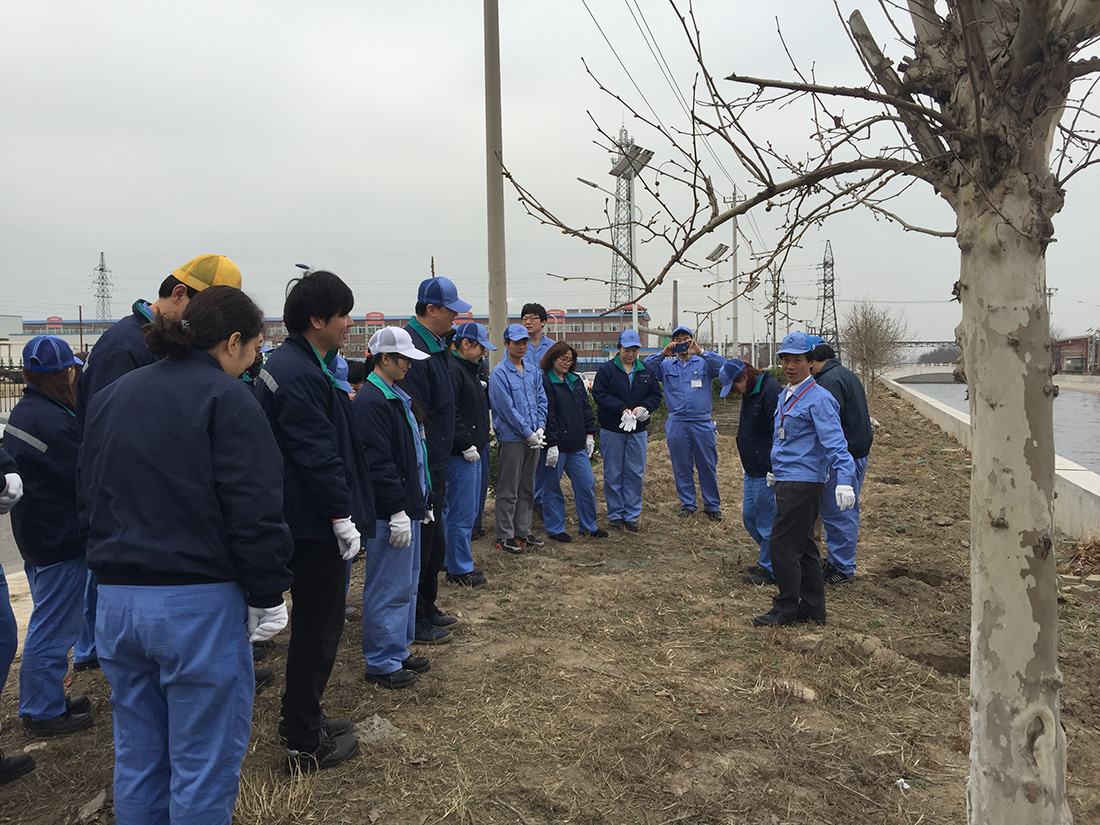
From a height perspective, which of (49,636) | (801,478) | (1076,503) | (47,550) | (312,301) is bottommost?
(1076,503)

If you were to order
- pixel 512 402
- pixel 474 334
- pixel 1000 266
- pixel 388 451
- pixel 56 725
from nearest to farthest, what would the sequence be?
1. pixel 1000 266
2. pixel 56 725
3. pixel 388 451
4. pixel 474 334
5. pixel 512 402

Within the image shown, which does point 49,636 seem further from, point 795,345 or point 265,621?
point 795,345

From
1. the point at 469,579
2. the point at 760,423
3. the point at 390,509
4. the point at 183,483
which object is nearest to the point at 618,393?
the point at 760,423

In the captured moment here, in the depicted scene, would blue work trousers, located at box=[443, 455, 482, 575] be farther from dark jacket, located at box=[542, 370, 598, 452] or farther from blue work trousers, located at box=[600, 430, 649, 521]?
blue work trousers, located at box=[600, 430, 649, 521]

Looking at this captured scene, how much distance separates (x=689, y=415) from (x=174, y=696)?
6691mm

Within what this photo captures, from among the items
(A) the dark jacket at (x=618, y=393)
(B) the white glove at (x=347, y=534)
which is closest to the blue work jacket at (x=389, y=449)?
(B) the white glove at (x=347, y=534)

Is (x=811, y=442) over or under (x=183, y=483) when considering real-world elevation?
under

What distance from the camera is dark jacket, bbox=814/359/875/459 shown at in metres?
5.90

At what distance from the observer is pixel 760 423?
5969mm

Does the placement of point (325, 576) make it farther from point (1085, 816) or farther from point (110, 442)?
point (1085, 816)

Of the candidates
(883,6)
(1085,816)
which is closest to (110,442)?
(883,6)

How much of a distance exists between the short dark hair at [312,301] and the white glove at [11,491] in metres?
1.44

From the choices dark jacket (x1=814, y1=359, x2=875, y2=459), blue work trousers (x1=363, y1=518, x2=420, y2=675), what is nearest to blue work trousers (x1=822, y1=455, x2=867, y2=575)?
dark jacket (x1=814, y1=359, x2=875, y2=459)

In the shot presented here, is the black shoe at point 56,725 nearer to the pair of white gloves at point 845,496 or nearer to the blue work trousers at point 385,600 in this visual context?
the blue work trousers at point 385,600
